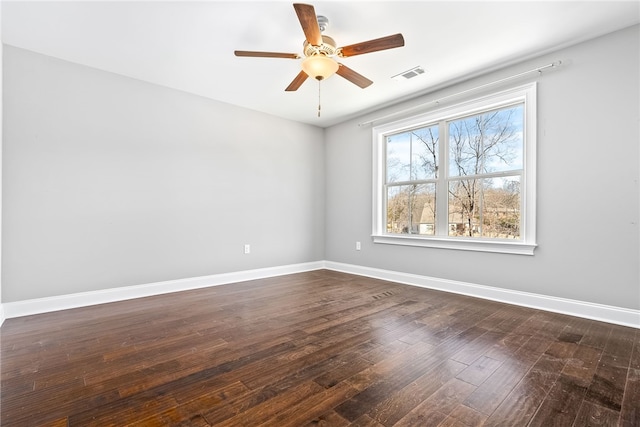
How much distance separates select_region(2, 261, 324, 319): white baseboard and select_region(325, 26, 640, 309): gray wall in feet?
9.98

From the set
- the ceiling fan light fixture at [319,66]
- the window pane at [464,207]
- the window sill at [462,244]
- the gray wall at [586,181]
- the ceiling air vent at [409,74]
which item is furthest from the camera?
the window pane at [464,207]

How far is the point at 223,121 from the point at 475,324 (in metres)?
3.86

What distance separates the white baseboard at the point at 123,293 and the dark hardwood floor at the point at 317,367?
0.15 meters

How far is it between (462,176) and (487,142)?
0.47 metres

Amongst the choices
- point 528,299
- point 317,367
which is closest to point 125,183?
point 317,367

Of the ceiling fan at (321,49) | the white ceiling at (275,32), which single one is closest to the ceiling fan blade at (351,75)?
the ceiling fan at (321,49)

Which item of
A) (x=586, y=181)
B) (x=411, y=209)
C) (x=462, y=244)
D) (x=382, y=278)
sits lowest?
(x=382, y=278)

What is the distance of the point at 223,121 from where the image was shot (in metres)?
4.16

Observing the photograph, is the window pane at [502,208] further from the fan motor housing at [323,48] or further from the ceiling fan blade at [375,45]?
the fan motor housing at [323,48]

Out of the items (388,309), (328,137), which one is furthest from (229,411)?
(328,137)

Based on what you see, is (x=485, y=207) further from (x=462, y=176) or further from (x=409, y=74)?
(x=409, y=74)

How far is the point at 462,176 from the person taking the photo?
145 inches

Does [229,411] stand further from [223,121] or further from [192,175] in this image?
[223,121]

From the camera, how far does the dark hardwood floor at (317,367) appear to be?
1.40 m
